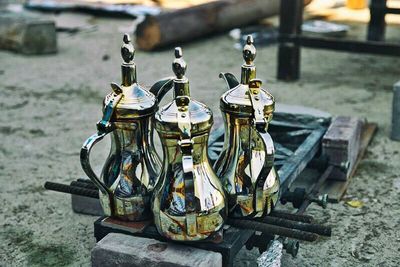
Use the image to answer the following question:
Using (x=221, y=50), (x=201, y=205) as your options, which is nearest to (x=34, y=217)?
(x=201, y=205)

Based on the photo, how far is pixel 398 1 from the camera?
27.1 ft

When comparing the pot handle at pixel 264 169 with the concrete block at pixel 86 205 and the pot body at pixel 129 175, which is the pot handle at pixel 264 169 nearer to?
the pot body at pixel 129 175

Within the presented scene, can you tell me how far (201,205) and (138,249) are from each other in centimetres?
22

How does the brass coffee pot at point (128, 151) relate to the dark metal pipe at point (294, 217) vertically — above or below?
above

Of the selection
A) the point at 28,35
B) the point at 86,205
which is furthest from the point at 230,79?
the point at 28,35

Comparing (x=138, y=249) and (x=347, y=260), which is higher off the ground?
(x=138, y=249)

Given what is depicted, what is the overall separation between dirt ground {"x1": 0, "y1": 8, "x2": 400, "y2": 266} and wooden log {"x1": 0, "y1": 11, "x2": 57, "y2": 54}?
111 mm

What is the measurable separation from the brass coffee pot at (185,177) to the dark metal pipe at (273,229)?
0.09 metres

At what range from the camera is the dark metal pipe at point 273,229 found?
1.87 metres

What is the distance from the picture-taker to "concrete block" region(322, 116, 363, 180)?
9.31 feet

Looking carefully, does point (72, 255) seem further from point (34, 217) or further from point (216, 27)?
point (216, 27)

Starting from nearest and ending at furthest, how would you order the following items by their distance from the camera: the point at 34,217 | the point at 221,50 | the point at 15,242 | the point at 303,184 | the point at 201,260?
the point at 201,260, the point at 15,242, the point at 34,217, the point at 303,184, the point at 221,50

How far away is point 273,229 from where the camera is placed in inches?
75.4

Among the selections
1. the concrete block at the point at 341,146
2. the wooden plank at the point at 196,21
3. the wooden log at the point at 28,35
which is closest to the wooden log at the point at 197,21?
the wooden plank at the point at 196,21
